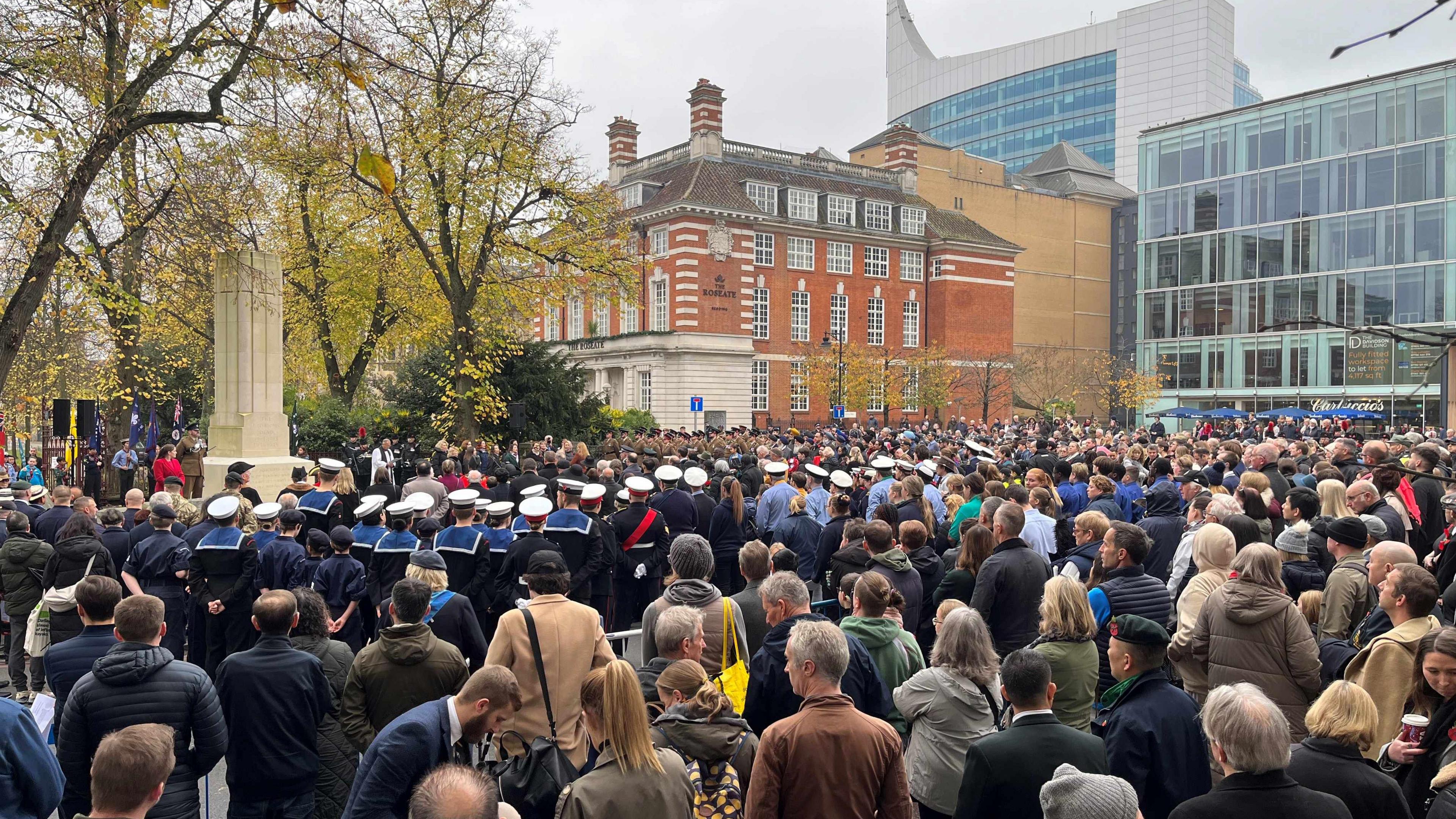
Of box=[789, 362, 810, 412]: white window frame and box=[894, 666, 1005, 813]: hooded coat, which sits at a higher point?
box=[789, 362, 810, 412]: white window frame

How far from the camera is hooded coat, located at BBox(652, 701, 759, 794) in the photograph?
3.88 metres

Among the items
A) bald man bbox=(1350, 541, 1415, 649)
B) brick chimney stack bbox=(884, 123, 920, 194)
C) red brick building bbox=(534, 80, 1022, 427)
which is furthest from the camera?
brick chimney stack bbox=(884, 123, 920, 194)

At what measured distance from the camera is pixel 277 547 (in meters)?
8.24

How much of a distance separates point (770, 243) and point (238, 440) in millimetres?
40499

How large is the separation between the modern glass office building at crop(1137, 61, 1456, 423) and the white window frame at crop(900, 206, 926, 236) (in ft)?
43.3

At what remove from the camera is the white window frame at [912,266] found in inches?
2333

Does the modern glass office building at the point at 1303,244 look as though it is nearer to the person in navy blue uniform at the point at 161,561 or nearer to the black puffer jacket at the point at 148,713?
the person in navy blue uniform at the point at 161,561

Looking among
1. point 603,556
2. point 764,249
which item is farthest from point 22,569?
point 764,249

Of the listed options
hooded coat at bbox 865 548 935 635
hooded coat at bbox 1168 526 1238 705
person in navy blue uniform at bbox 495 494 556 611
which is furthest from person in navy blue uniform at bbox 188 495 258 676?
hooded coat at bbox 1168 526 1238 705

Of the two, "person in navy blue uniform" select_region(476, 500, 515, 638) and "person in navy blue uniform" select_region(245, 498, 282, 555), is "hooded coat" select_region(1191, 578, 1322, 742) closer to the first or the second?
"person in navy blue uniform" select_region(476, 500, 515, 638)

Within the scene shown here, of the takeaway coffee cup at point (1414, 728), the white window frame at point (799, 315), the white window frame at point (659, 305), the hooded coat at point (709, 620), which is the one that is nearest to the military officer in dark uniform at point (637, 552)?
the hooded coat at point (709, 620)

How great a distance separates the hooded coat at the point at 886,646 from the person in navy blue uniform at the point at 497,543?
4.11m

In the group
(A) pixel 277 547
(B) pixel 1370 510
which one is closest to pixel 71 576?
(A) pixel 277 547

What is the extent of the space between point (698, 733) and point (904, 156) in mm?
63041
